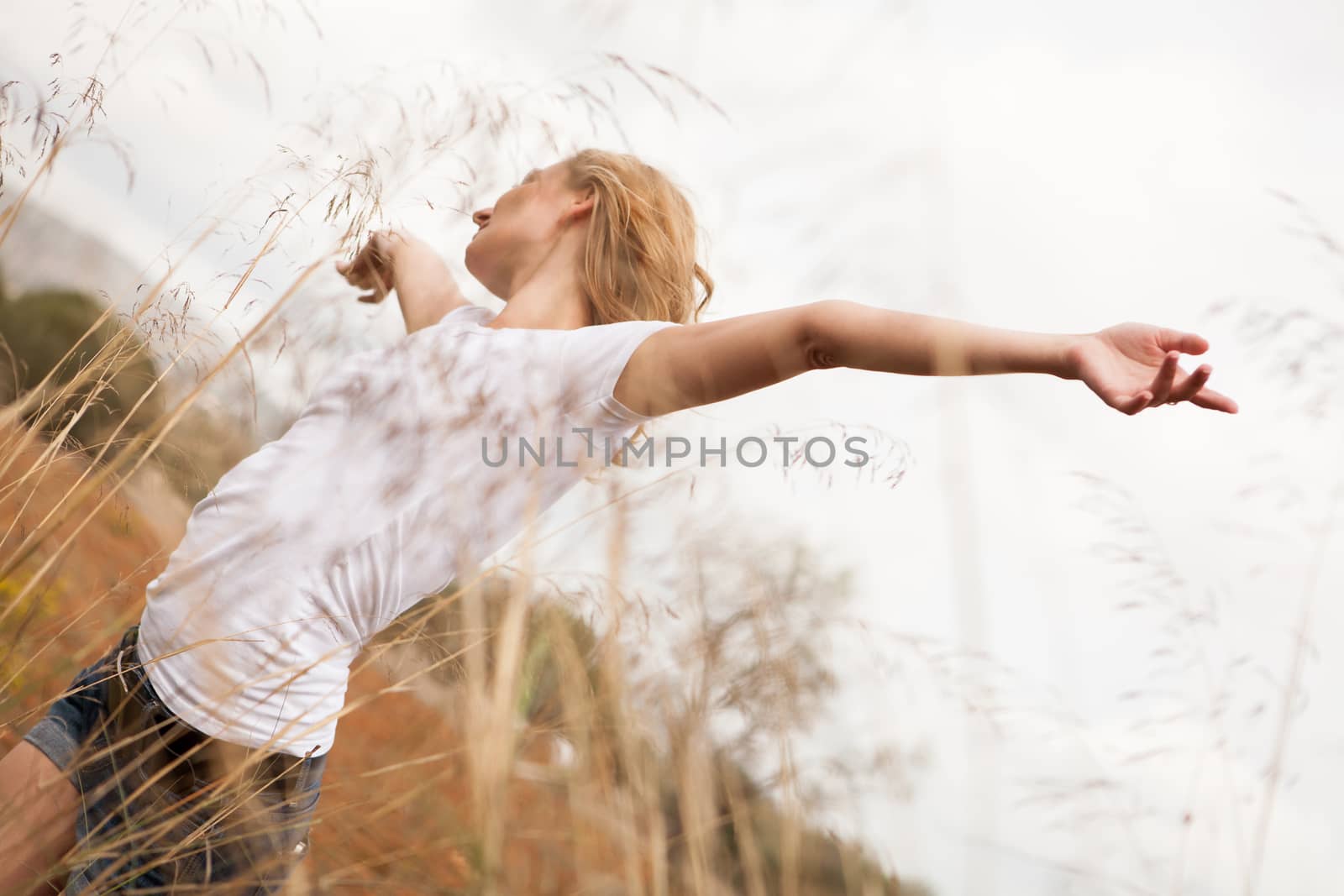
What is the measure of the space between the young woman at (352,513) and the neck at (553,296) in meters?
0.09

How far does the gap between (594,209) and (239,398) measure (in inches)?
26.6

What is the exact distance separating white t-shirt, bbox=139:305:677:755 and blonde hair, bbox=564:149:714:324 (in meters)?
0.27

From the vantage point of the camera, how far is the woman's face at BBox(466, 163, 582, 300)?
1563mm

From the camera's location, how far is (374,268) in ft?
4.77

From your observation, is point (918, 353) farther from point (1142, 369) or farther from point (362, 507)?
point (362, 507)

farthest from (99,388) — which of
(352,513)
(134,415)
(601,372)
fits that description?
(601,372)

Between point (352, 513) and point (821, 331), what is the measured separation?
2.07 ft

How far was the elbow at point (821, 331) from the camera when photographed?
989mm

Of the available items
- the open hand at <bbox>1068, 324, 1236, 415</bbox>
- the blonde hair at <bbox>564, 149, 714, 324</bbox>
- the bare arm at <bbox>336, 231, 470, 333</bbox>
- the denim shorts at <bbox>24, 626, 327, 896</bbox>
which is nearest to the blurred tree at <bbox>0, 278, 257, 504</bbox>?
the denim shorts at <bbox>24, 626, 327, 896</bbox>

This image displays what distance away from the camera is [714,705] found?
3.07 ft

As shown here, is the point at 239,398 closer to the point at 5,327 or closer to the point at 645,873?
the point at 645,873

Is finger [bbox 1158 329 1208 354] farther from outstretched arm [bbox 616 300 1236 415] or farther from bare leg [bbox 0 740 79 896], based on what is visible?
bare leg [bbox 0 740 79 896]

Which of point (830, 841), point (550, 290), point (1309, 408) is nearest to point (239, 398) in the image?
point (550, 290)

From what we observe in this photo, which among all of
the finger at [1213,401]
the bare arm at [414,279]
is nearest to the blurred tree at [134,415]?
the bare arm at [414,279]
